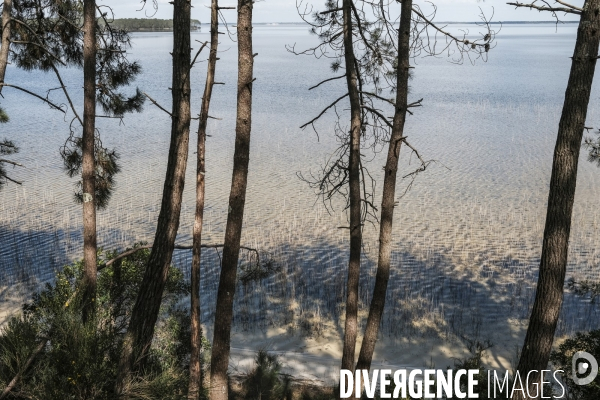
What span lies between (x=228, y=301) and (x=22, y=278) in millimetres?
8012

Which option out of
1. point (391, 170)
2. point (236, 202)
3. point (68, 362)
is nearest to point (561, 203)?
point (391, 170)

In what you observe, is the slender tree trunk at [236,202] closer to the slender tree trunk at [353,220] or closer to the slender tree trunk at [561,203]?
the slender tree trunk at [353,220]

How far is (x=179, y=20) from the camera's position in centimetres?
709

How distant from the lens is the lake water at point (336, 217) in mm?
12516

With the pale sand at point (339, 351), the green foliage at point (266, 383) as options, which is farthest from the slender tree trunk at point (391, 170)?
the pale sand at point (339, 351)

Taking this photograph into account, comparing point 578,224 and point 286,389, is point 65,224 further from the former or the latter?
point 578,224

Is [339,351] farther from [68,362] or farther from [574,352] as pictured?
[68,362]

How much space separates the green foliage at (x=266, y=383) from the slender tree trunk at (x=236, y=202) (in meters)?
1.91

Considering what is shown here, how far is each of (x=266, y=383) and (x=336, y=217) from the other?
8491mm

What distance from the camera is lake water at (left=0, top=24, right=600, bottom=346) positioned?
12.5 meters

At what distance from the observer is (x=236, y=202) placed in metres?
6.64

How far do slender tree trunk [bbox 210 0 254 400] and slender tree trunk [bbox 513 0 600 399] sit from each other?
276 centimetres

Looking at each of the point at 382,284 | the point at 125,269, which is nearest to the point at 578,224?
the point at 382,284

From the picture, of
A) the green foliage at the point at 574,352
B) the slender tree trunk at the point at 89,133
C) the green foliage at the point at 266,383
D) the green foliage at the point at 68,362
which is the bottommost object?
the green foliage at the point at 266,383
